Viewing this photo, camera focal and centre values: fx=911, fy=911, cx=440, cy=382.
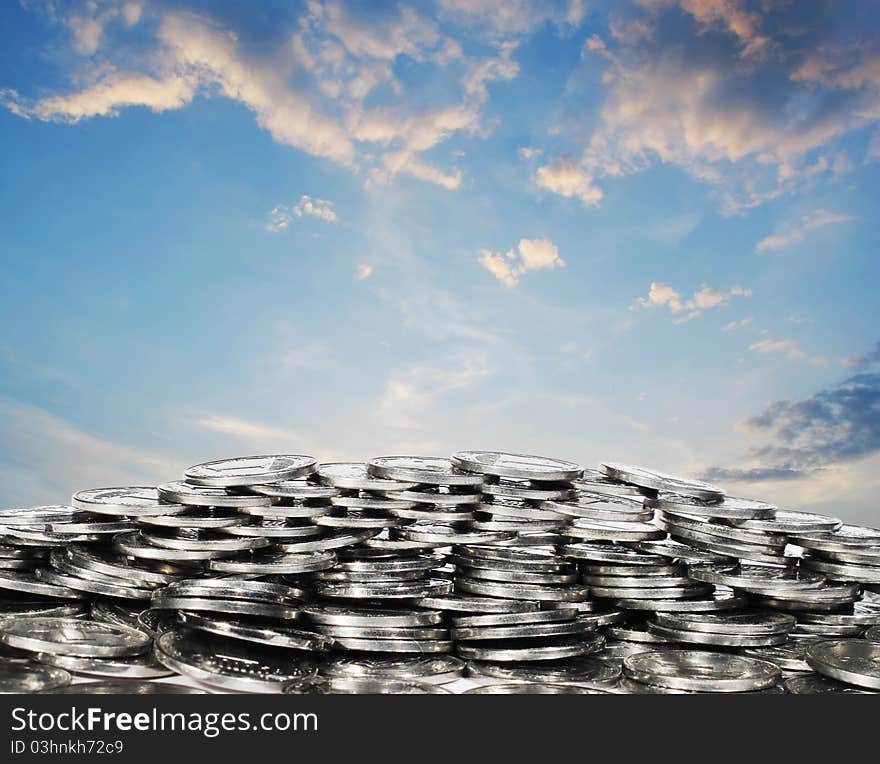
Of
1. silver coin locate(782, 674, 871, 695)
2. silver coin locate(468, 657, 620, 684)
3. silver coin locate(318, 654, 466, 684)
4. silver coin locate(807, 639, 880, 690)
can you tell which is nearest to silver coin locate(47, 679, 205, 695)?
silver coin locate(318, 654, 466, 684)

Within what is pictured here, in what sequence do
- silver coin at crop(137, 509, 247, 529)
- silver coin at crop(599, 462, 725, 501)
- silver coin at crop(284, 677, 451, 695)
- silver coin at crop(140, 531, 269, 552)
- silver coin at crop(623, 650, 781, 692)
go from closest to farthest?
1. silver coin at crop(284, 677, 451, 695)
2. silver coin at crop(623, 650, 781, 692)
3. silver coin at crop(140, 531, 269, 552)
4. silver coin at crop(137, 509, 247, 529)
5. silver coin at crop(599, 462, 725, 501)

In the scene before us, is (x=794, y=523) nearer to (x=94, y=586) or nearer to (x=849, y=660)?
(x=849, y=660)

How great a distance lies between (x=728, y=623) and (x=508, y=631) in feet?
3.41

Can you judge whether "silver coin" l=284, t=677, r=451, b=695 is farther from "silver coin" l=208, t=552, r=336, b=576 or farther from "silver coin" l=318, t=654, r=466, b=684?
"silver coin" l=208, t=552, r=336, b=576

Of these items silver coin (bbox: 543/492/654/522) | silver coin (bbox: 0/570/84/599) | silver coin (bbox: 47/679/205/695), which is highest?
silver coin (bbox: 543/492/654/522)

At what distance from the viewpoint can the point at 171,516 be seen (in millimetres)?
4379

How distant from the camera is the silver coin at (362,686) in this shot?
11.6ft

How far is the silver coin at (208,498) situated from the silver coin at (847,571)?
112 inches

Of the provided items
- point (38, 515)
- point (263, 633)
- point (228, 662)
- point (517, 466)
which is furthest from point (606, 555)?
point (38, 515)

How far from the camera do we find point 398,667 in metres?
3.79

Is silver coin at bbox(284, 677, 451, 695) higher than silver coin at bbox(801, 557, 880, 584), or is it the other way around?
silver coin at bbox(801, 557, 880, 584)

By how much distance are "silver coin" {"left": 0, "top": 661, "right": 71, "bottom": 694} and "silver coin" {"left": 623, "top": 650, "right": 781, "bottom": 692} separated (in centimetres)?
231

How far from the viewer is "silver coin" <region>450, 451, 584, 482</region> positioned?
4.56m

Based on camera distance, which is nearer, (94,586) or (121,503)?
(94,586)
